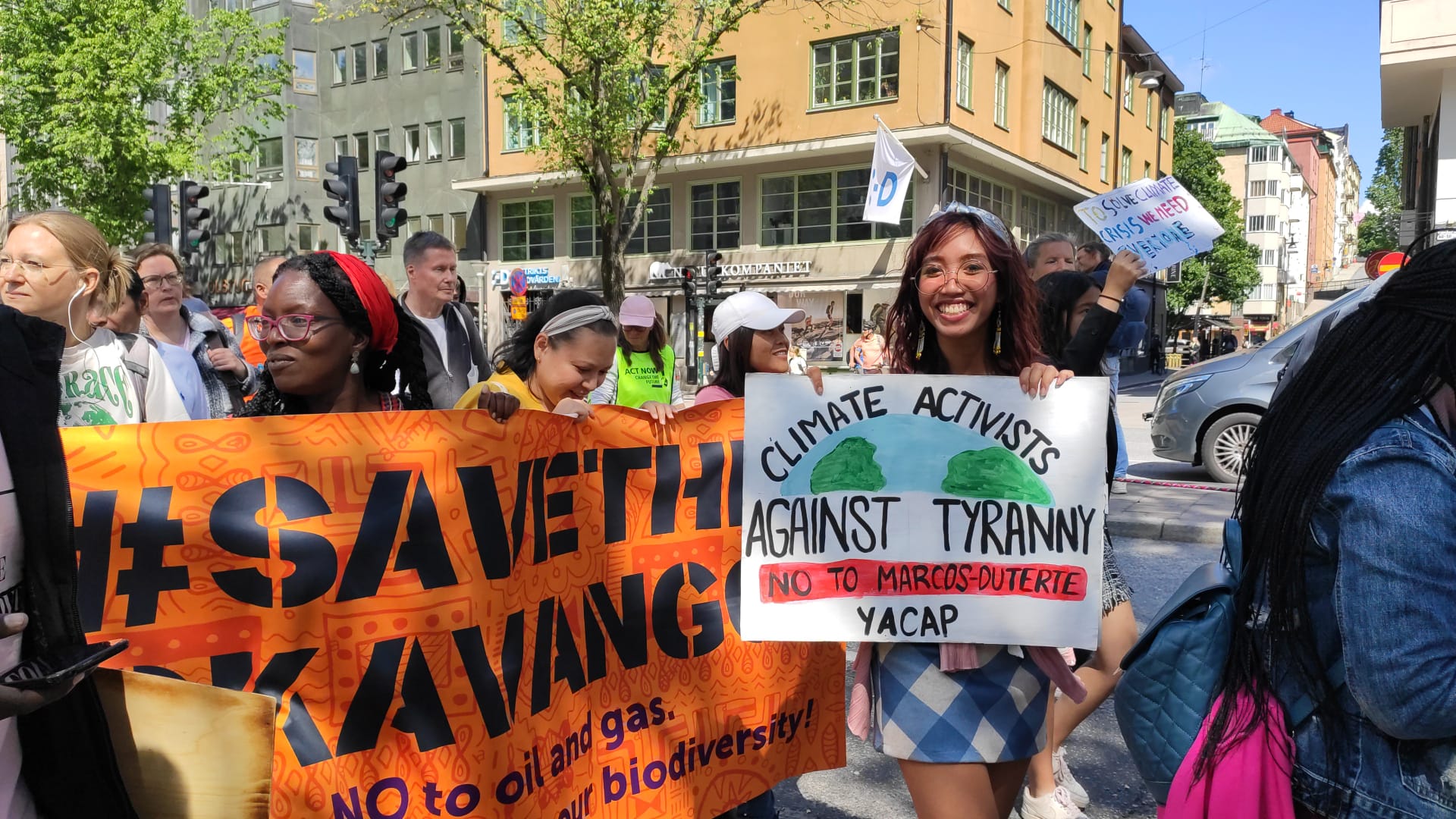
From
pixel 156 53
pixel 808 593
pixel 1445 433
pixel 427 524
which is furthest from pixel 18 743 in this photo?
pixel 156 53

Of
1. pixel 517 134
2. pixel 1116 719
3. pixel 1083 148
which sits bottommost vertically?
pixel 1116 719

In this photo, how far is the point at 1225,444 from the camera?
10188mm

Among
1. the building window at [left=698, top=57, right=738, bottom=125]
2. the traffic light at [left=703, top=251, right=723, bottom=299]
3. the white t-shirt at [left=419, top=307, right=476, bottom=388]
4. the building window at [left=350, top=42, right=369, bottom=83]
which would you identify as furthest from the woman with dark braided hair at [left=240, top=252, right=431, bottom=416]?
the building window at [left=350, top=42, right=369, bottom=83]

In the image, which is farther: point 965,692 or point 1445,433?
point 965,692

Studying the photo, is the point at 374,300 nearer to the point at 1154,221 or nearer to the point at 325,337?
the point at 325,337

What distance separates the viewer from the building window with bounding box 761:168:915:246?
27469mm

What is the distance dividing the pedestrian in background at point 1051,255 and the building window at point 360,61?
123 feet

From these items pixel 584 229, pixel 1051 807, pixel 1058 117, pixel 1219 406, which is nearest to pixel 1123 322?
pixel 1051 807

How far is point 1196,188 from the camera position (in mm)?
54719

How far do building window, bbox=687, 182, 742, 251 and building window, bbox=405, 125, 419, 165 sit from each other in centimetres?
1189

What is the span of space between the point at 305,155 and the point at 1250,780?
42819mm

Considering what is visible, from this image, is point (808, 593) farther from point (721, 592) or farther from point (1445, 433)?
point (1445, 433)

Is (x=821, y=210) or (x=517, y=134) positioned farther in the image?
(x=517, y=134)

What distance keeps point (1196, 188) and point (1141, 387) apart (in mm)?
28150
